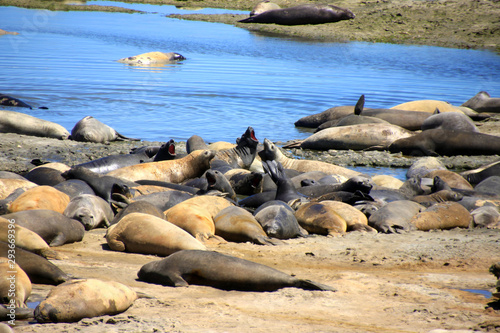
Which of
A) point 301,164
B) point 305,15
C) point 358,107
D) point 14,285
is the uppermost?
point 305,15

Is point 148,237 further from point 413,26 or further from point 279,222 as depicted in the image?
point 413,26

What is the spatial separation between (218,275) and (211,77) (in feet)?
47.3

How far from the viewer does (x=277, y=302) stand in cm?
311

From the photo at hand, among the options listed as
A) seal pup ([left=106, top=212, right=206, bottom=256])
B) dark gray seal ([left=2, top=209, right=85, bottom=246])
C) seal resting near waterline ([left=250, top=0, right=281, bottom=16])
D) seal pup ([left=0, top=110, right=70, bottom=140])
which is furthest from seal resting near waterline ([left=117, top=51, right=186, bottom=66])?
seal pup ([left=106, top=212, right=206, bottom=256])

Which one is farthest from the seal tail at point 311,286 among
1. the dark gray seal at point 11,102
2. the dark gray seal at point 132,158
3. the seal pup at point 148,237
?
the dark gray seal at point 11,102

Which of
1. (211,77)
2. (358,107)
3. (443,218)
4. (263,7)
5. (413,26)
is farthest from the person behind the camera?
(263,7)

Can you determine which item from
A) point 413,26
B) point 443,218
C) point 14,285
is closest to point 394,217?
point 443,218

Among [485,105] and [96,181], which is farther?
[485,105]

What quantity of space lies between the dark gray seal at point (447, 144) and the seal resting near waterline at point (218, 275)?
687cm

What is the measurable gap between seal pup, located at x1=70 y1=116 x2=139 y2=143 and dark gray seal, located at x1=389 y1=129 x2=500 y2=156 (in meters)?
5.12

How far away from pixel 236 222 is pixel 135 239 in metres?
1.03

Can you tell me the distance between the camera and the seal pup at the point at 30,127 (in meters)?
9.54

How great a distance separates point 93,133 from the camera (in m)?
9.30

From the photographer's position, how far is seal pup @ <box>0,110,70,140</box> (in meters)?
9.54
